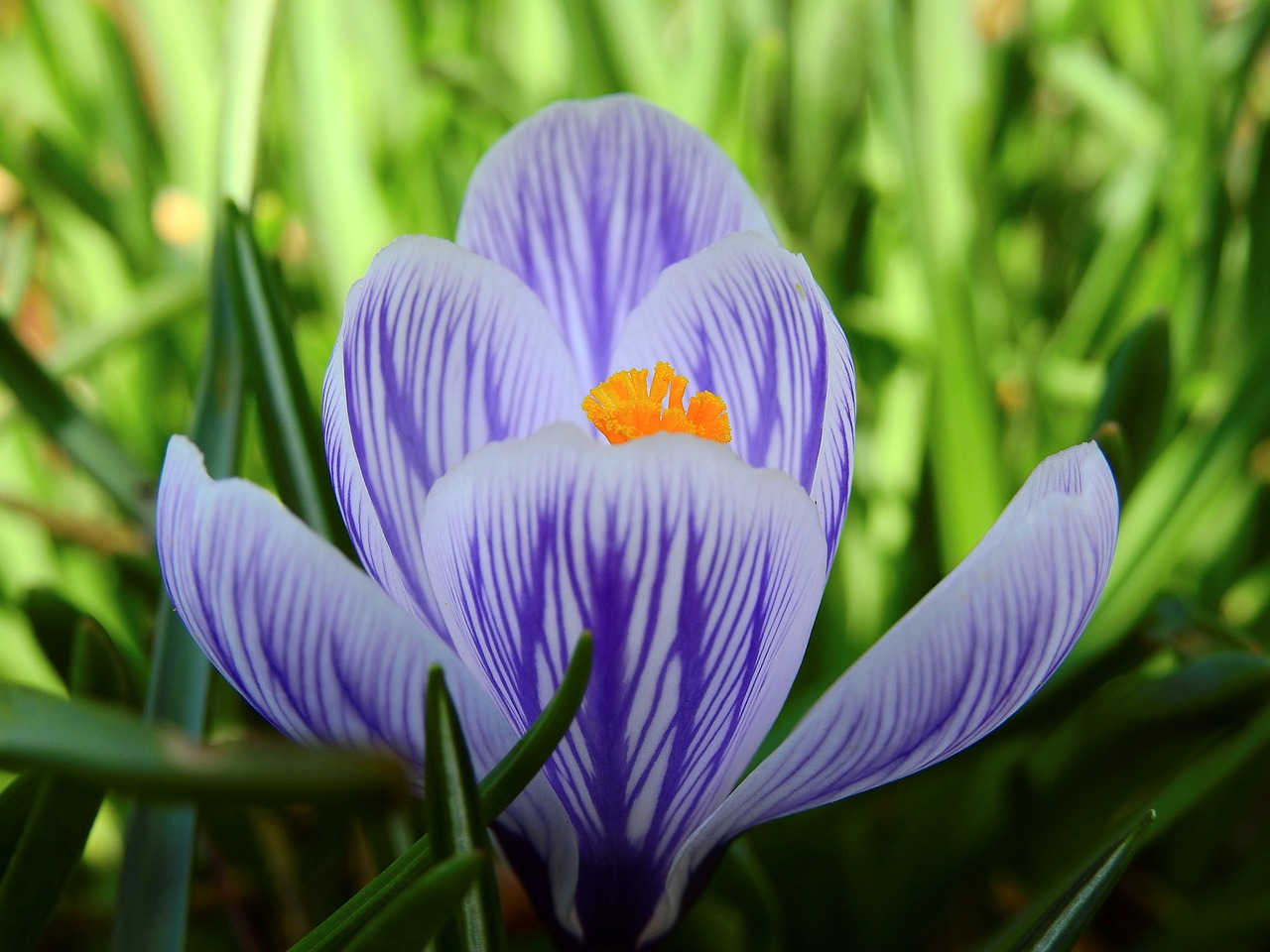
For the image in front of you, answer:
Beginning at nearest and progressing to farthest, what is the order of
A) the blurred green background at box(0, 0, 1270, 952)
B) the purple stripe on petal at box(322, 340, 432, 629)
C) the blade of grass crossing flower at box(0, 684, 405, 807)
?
the blade of grass crossing flower at box(0, 684, 405, 807) → the purple stripe on petal at box(322, 340, 432, 629) → the blurred green background at box(0, 0, 1270, 952)

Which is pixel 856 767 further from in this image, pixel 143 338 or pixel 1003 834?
pixel 143 338

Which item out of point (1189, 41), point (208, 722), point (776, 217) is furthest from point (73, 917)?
point (1189, 41)

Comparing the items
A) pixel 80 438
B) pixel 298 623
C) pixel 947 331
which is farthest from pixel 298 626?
pixel 947 331

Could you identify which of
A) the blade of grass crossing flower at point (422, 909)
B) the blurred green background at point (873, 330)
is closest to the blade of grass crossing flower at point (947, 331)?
the blurred green background at point (873, 330)

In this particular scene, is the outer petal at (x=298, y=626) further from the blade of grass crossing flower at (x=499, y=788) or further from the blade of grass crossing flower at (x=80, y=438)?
the blade of grass crossing flower at (x=80, y=438)

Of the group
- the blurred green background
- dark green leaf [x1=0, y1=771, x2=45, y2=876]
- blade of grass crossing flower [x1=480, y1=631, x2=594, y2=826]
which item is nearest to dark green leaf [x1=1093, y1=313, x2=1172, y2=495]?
the blurred green background

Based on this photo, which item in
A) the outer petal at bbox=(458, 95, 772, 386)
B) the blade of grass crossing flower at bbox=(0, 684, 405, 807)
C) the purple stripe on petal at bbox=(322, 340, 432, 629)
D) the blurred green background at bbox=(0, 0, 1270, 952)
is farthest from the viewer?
the blurred green background at bbox=(0, 0, 1270, 952)

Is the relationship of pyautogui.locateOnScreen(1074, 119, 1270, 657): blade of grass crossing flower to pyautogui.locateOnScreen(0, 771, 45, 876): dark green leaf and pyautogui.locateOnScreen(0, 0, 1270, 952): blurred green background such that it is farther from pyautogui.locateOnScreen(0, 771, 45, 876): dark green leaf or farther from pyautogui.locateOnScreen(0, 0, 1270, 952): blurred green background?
pyautogui.locateOnScreen(0, 771, 45, 876): dark green leaf

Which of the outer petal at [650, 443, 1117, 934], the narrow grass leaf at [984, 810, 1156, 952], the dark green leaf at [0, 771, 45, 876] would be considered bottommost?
the narrow grass leaf at [984, 810, 1156, 952]
